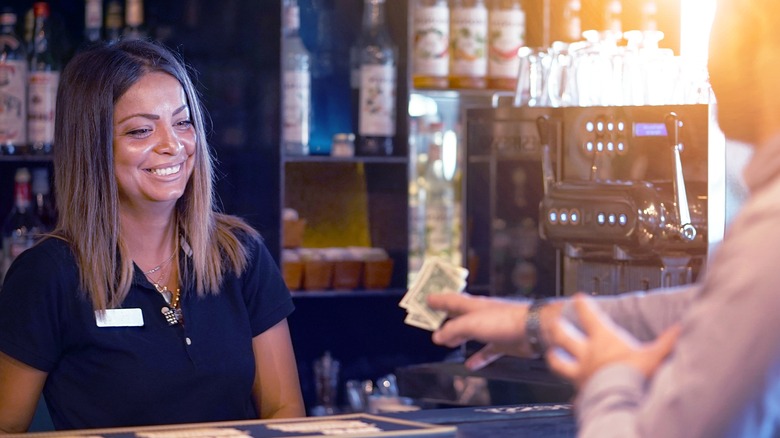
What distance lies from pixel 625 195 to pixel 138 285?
105 cm

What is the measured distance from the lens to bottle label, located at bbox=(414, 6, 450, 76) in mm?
3373

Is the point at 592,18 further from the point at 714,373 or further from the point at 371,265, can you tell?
the point at 714,373

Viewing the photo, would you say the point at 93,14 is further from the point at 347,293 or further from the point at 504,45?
the point at 504,45

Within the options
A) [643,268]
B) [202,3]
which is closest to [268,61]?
[202,3]

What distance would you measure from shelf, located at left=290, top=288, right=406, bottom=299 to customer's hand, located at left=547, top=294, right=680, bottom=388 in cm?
221

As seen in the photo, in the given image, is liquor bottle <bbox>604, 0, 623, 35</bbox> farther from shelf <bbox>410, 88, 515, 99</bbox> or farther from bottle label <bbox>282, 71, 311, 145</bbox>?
bottle label <bbox>282, 71, 311, 145</bbox>

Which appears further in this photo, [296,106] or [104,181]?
[296,106]

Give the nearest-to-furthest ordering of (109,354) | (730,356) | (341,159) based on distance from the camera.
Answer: (730,356) → (109,354) → (341,159)

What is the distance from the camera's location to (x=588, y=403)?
997 mm

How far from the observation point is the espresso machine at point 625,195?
2.44m

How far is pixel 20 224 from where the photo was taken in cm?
322

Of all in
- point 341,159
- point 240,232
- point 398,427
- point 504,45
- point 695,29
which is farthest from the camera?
point 504,45

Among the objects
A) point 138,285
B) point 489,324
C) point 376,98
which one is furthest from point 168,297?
point 376,98

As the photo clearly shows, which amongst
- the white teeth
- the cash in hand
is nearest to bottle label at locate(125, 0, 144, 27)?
the white teeth
